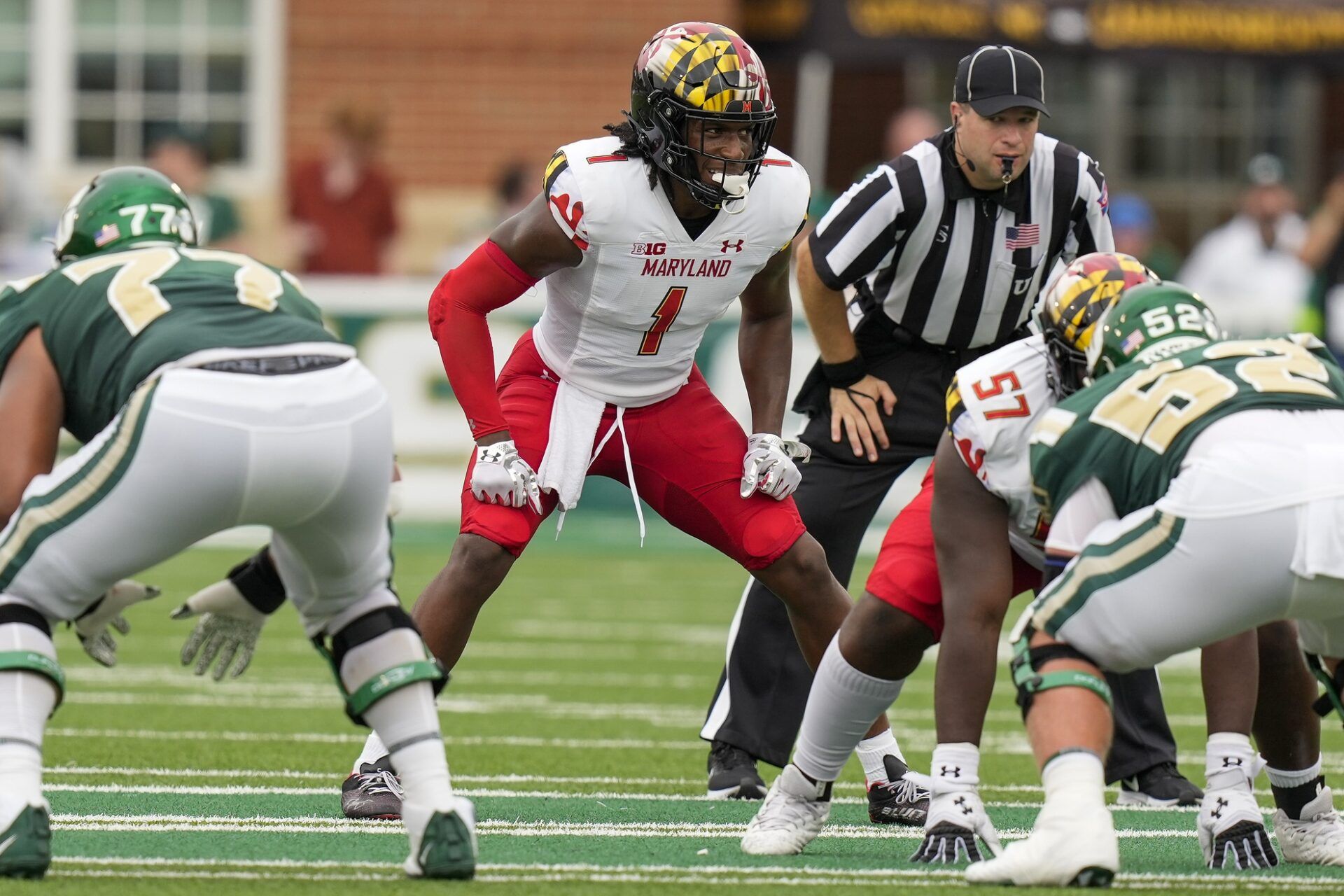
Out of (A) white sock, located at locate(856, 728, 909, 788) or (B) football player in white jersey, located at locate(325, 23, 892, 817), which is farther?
(A) white sock, located at locate(856, 728, 909, 788)

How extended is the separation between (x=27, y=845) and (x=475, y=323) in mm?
1867

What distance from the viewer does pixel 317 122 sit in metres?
18.3

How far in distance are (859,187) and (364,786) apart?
2.06 meters

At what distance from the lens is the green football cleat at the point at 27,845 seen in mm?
4395

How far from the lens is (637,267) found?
5.83 m

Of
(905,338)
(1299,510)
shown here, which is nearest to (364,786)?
(905,338)

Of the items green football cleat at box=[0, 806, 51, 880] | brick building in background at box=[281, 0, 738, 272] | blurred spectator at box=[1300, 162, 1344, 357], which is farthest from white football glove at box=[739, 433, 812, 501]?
brick building in background at box=[281, 0, 738, 272]

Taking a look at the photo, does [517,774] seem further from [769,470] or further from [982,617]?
[982,617]

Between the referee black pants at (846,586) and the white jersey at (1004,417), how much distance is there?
1.28m

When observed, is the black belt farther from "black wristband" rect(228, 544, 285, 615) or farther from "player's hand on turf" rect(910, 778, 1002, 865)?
"player's hand on turf" rect(910, 778, 1002, 865)

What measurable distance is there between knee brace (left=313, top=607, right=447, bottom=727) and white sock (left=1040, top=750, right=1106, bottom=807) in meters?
1.25

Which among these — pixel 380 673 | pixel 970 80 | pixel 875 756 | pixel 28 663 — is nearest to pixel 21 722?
pixel 28 663

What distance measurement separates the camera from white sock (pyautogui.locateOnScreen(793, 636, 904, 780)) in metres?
5.30

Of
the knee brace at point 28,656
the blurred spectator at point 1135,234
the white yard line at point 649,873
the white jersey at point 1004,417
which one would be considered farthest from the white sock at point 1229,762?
the blurred spectator at point 1135,234
